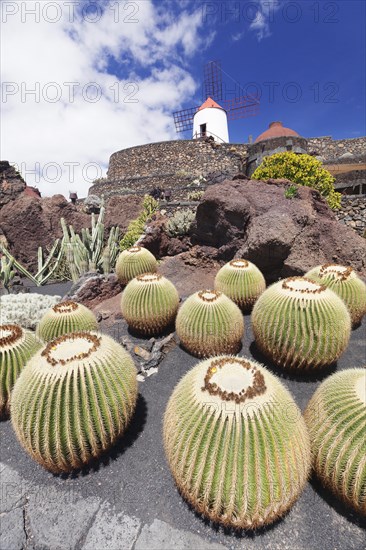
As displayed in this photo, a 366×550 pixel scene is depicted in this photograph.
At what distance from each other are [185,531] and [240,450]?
980 millimetres

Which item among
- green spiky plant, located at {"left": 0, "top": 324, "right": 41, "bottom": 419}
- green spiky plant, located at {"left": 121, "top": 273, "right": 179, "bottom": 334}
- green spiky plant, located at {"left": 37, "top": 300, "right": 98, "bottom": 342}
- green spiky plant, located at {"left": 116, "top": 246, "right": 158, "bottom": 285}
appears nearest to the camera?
green spiky plant, located at {"left": 0, "top": 324, "right": 41, "bottom": 419}

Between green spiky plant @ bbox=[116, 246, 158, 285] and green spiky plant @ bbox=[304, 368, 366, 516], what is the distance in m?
5.19

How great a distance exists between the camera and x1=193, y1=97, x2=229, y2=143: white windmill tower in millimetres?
33344

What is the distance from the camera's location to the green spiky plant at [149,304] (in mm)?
4859

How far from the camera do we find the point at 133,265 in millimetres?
6984

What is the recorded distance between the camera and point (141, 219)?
1239 centimetres

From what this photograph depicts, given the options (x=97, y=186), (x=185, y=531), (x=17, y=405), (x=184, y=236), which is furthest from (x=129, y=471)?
(x=97, y=186)

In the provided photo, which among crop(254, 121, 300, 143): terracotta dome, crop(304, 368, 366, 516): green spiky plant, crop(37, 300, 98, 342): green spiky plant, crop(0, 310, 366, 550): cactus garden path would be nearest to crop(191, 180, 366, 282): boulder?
crop(37, 300, 98, 342): green spiky plant

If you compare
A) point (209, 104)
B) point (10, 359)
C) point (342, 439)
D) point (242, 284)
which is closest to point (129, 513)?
point (342, 439)

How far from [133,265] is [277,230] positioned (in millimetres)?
3375

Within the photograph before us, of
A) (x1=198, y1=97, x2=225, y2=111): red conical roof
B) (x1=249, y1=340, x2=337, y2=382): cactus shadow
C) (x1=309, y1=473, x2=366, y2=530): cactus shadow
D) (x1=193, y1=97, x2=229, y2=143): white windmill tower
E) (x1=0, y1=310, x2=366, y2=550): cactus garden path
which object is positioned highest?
(x1=198, y1=97, x2=225, y2=111): red conical roof

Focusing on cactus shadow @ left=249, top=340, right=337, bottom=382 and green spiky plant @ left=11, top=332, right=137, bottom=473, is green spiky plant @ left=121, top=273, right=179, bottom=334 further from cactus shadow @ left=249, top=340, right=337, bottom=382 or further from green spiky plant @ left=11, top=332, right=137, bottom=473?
green spiky plant @ left=11, top=332, right=137, bottom=473

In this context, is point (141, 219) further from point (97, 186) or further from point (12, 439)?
point (97, 186)

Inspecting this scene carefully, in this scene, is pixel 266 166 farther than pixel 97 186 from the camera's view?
No
